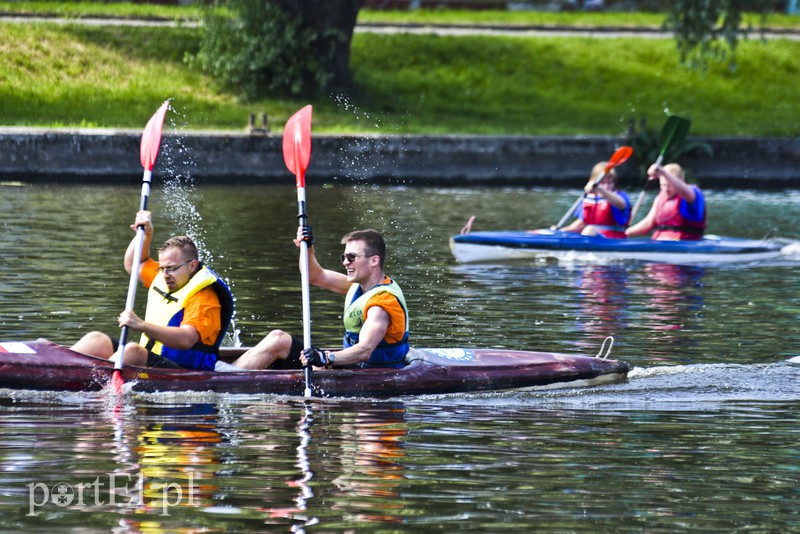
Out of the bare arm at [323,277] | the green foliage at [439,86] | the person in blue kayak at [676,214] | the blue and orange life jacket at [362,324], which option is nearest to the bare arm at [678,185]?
the person in blue kayak at [676,214]

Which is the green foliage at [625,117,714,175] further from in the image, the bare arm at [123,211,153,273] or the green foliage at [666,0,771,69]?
the bare arm at [123,211,153,273]

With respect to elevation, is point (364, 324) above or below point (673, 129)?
below

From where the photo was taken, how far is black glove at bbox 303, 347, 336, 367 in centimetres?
903

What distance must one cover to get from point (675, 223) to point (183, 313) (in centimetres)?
974

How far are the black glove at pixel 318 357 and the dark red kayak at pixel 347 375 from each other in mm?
120

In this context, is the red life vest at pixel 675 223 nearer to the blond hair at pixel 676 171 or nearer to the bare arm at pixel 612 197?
the blond hair at pixel 676 171

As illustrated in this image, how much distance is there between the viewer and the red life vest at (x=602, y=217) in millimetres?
17797

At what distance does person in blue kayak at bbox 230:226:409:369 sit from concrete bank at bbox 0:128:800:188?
1541cm

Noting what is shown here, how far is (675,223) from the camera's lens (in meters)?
17.7

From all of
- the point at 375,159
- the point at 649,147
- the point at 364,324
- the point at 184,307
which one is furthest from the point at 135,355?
the point at 649,147

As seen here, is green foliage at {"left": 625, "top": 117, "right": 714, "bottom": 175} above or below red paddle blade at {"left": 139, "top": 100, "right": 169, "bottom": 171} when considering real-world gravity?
above

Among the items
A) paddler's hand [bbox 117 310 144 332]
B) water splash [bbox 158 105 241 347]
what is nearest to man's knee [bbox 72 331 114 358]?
paddler's hand [bbox 117 310 144 332]

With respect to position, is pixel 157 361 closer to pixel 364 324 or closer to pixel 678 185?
pixel 364 324

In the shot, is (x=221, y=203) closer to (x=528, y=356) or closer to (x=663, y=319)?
(x=663, y=319)
